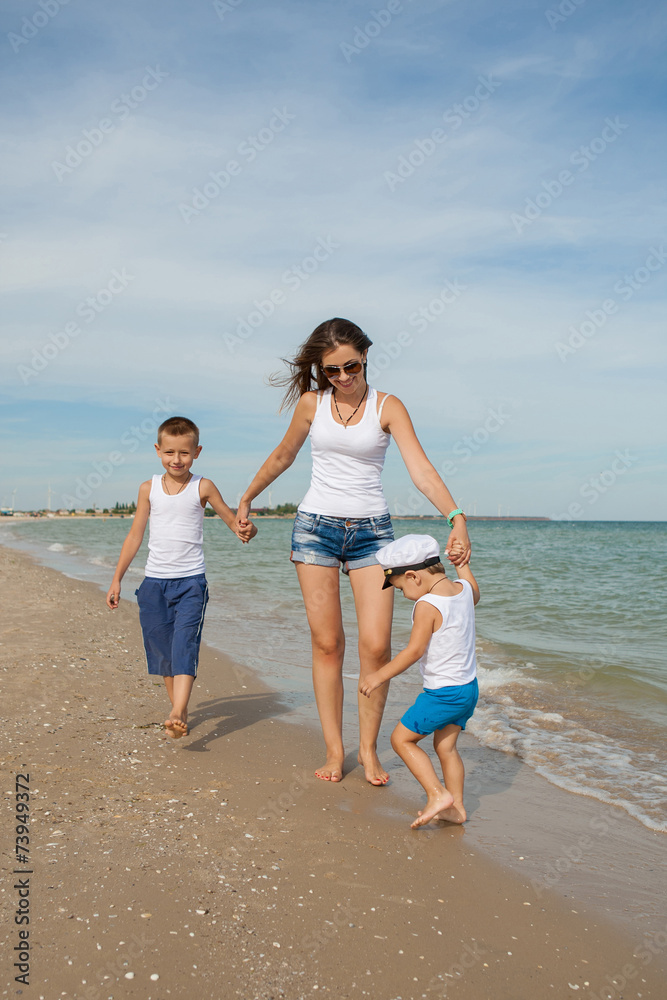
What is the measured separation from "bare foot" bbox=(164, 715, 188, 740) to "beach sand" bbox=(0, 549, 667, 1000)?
0.07m

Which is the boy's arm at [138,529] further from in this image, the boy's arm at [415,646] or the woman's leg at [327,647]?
the boy's arm at [415,646]

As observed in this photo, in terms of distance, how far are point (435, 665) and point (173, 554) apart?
1.85m

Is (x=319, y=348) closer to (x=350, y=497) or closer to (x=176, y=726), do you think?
(x=350, y=497)

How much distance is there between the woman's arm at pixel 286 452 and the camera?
364 cm

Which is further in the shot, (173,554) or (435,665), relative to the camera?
(173,554)

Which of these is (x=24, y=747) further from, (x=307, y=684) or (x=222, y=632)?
(x=222, y=632)

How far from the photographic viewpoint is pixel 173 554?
14.0 feet

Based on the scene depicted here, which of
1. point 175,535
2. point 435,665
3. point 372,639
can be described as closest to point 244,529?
point 175,535

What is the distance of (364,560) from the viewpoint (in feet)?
11.4

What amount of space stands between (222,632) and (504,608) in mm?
4843

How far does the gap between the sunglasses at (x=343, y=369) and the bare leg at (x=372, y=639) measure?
37.2 inches

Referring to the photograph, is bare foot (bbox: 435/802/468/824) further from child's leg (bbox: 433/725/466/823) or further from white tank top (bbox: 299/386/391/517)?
white tank top (bbox: 299/386/391/517)

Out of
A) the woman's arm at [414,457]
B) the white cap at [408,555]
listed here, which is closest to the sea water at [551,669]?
the white cap at [408,555]

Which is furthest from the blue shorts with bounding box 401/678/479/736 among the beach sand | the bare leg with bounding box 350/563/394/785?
the beach sand
